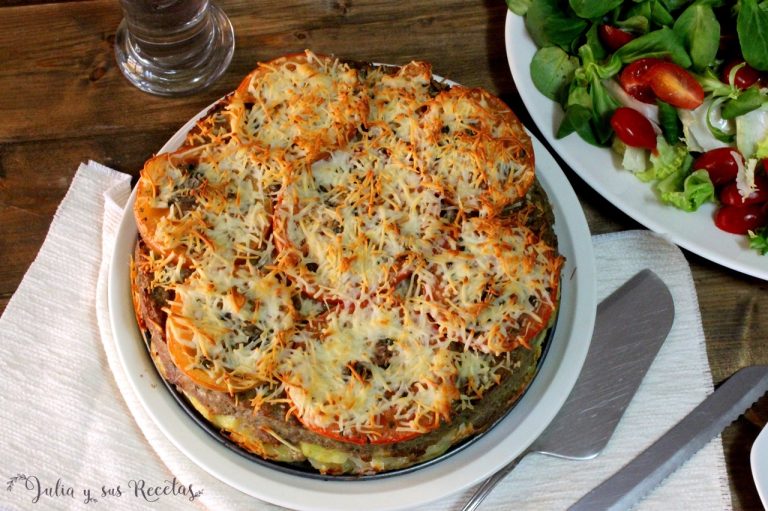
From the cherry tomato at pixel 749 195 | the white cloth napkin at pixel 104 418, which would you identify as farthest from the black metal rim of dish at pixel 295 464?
the cherry tomato at pixel 749 195

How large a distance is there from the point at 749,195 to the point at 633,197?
36 centimetres

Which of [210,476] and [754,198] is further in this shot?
[754,198]

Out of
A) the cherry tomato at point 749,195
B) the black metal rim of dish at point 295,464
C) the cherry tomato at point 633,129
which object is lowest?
the black metal rim of dish at point 295,464

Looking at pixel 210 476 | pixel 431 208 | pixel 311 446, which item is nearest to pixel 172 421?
pixel 210 476

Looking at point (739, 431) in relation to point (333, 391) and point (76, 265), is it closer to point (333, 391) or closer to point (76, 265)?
point (333, 391)

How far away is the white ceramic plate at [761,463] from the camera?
2.39 meters

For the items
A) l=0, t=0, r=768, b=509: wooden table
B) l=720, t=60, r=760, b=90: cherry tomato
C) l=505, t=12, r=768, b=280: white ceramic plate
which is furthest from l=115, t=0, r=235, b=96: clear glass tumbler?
l=720, t=60, r=760, b=90: cherry tomato

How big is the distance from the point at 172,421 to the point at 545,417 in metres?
1.02

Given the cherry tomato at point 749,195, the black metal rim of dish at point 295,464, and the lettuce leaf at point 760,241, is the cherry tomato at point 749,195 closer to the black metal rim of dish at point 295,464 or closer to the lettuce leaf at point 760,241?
the lettuce leaf at point 760,241

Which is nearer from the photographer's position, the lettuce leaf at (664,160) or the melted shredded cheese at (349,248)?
the melted shredded cheese at (349,248)

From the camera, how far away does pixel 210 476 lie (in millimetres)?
2332

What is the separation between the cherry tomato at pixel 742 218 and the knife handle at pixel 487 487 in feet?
3.56

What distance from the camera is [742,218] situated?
2734 mm

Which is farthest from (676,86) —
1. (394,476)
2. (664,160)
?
(394,476)
